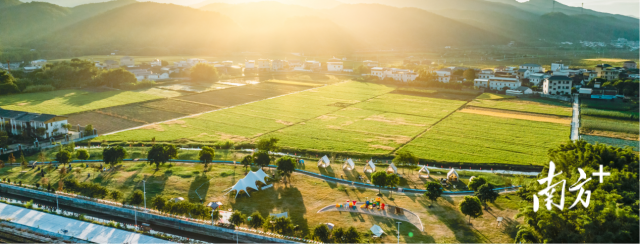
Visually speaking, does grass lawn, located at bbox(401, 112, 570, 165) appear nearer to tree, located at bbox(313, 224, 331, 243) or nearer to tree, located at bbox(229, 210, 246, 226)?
tree, located at bbox(313, 224, 331, 243)

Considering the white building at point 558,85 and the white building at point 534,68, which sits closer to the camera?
the white building at point 558,85

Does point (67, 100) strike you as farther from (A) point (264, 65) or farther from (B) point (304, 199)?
(B) point (304, 199)

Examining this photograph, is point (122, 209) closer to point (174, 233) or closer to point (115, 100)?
point (174, 233)

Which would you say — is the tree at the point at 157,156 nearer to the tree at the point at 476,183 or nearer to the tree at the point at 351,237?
the tree at the point at 351,237

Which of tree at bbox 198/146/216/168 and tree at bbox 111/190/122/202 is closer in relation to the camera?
tree at bbox 111/190/122/202

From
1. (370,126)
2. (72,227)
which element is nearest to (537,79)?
(370,126)

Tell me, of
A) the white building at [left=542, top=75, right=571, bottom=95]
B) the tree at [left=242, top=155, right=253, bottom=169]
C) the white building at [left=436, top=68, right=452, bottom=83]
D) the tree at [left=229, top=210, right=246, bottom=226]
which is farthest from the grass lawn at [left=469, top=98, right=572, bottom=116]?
the tree at [left=229, top=210, right=246, bottom=226]

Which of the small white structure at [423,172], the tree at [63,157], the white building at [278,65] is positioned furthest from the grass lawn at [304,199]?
the white building at [278,65]
